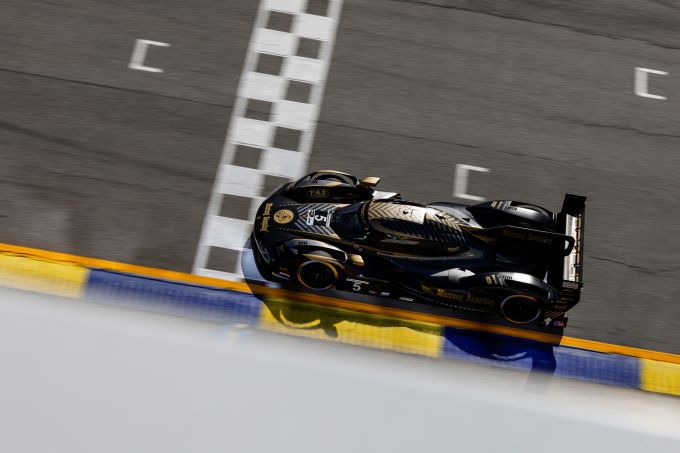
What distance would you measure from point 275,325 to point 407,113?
4888 mm

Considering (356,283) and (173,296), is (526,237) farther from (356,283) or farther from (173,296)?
(173,296)

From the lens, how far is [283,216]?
29.0ft

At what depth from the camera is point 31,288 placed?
913 centimetres

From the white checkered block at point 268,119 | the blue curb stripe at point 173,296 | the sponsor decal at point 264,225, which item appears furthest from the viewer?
the white checkered block at point 268,119

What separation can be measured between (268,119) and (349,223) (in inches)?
135

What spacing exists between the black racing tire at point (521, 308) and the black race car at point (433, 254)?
0.01 meters

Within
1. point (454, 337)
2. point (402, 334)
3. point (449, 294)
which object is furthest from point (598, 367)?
point (402, 334)

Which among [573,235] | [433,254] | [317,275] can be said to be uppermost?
[573,235]

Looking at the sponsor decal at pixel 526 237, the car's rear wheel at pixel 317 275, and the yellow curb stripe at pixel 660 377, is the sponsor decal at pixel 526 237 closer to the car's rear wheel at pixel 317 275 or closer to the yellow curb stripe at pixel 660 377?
the car's rear wheel at pixel 317 275

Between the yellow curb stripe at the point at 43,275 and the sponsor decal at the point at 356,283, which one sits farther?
the yellow curb stripe at the point at 43,275

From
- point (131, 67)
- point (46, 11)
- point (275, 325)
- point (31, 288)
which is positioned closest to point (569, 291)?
point (275, 325)

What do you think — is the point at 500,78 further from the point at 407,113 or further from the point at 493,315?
the point at 493,315

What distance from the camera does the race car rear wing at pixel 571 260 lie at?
820cm

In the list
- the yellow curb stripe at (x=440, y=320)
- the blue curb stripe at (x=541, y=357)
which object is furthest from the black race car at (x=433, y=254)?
the blue curb stripe at (x=541, y=357)
